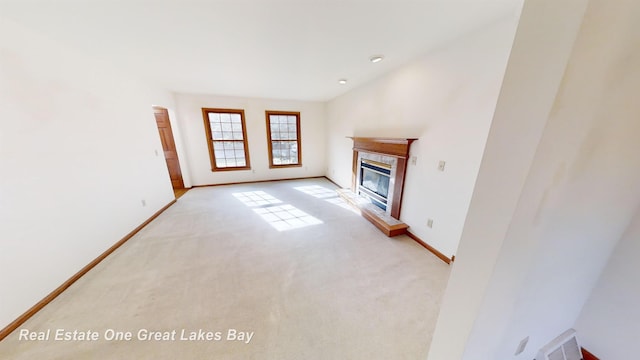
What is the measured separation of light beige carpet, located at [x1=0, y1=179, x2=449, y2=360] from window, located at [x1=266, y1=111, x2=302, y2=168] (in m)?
2.90

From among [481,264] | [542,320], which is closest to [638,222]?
[542,320]

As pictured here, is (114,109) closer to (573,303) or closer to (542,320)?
(542,320)

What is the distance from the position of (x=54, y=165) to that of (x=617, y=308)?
14.0 ft

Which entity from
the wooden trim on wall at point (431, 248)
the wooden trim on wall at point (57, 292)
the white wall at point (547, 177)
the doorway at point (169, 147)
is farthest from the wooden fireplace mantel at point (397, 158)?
the doorway at point (169, 147)

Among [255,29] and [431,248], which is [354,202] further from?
[255,29]

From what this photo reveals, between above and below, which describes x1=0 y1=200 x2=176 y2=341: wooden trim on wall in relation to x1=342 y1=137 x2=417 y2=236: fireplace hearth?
below

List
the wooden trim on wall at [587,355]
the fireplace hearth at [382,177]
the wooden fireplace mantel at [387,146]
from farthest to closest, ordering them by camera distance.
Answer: the fireplace hearth at [382,177]
the wooden fireplace mantel at [387,146]
the wooden trim on wall at [587,355]

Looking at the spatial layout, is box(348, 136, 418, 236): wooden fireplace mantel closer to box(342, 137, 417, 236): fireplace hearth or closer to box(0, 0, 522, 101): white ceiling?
box(342, 137, 417, 236): fireplace hearth

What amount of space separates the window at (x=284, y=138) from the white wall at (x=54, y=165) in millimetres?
2872

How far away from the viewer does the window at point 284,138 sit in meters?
5.07

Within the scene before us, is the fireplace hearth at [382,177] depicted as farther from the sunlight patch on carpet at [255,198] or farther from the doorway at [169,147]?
the doorway at [169,147]

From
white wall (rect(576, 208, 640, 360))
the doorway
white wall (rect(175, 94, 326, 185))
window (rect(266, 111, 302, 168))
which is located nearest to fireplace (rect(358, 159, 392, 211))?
white wall (rect(576, 208, 640, 360))

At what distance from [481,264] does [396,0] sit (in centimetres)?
166

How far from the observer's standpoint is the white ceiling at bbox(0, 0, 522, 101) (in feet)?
4.47
